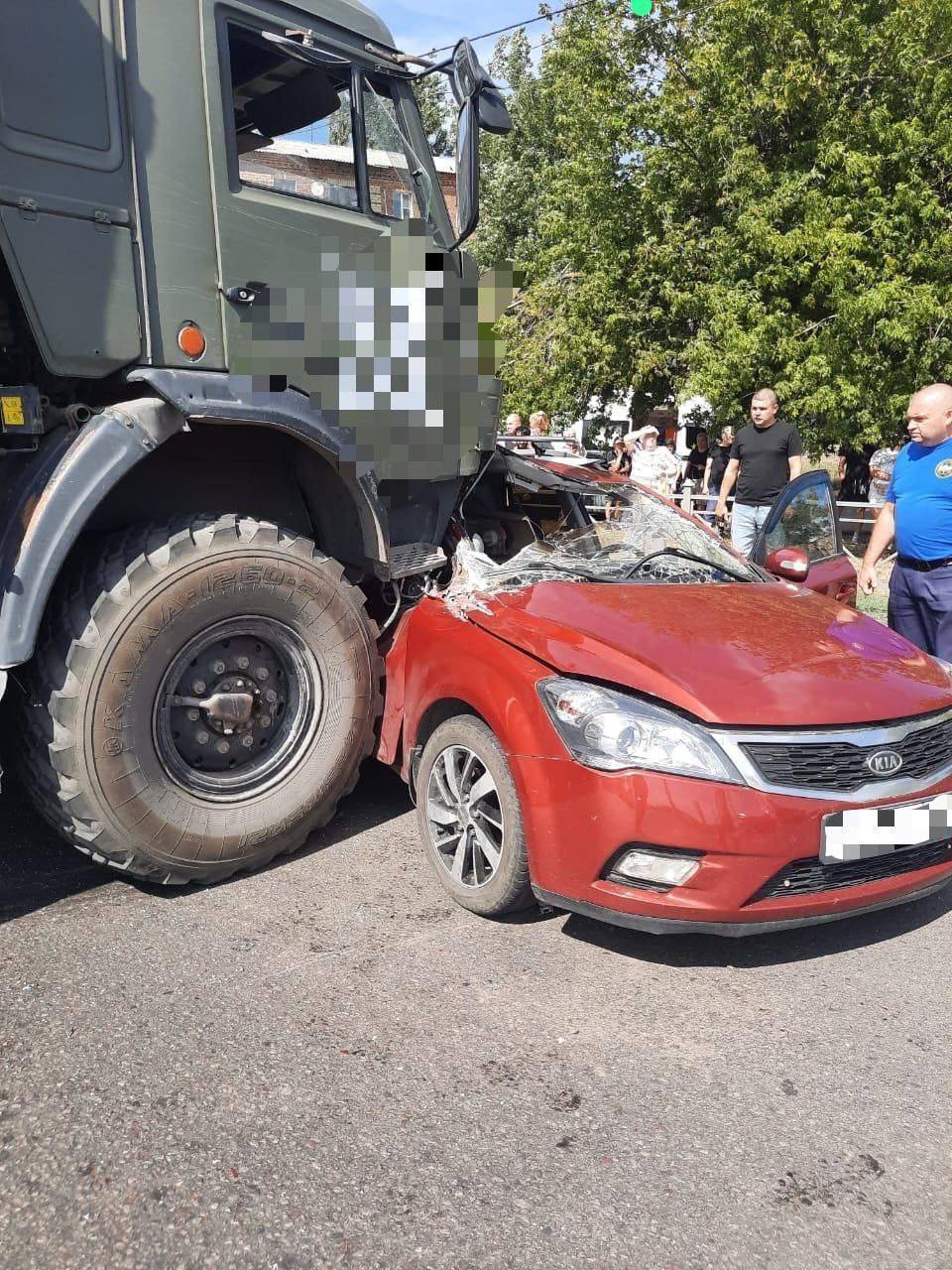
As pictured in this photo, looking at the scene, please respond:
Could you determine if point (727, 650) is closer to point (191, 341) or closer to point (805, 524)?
point (805, 524)

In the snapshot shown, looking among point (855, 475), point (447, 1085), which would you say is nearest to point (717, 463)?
point (855, 475)

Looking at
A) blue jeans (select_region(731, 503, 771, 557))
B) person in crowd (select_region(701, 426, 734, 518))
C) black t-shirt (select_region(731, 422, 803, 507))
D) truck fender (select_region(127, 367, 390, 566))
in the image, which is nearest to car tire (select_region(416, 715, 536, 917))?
truck fender (select_region(127, 367, 390, 566))

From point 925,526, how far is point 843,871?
2.35 metres

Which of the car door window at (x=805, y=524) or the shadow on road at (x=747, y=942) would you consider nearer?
the shadow on road at (x=747, y=942)

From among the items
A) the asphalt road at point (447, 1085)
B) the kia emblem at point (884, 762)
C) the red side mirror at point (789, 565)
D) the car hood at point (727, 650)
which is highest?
the red side mirror at point (789, 565)

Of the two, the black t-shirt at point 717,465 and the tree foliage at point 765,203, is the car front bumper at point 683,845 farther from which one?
the black t-shirt at point 717,465

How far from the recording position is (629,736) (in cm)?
280

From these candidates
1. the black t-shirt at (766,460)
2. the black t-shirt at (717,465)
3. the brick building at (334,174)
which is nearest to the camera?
the brick building at (334,174)

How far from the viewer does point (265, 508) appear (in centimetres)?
397

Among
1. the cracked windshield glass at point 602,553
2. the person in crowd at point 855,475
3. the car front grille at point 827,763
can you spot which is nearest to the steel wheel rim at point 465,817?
the cracked windshield glass at point 602,553

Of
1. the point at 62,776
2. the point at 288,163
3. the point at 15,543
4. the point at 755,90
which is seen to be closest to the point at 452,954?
the point at 62,776

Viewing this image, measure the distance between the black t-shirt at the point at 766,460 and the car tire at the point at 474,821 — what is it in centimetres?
534

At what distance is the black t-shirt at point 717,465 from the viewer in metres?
15.3

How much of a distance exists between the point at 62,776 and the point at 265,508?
4.51 ft
